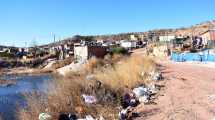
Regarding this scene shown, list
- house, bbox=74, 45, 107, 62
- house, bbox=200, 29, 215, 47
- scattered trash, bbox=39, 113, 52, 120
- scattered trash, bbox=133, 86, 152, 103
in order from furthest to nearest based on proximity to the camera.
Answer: house, bbox=74, 45, 107, 62, house, bbox=200, 29, 215, 47, scattered trash, bbox=133, 86, 152, 103, scattered trash, bbox=39, 113, 52, 120

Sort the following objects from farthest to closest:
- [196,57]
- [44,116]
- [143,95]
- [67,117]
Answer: [196,57]
[143,95]
[67,117]
[44,116]

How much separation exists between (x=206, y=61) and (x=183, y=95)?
1243 inches

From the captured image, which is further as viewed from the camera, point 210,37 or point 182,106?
point 210,37

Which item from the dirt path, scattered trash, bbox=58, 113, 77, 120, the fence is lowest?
the fence

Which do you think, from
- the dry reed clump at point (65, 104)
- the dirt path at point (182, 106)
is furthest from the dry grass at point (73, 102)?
the dirt path at point (182, 106)

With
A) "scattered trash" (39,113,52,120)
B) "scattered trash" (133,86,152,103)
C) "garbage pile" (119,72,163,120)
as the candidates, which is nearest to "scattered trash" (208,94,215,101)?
"garbage pile" (119,72,163,120)

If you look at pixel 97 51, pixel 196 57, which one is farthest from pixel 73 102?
pixel 97 51

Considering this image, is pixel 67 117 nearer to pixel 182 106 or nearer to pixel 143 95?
pixel 182 106

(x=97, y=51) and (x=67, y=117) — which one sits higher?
(x=67, y=117)

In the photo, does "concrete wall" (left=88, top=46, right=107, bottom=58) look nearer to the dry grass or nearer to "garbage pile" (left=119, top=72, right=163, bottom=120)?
the dry grass

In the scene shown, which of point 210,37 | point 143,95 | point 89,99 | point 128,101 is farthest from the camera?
point 210,37

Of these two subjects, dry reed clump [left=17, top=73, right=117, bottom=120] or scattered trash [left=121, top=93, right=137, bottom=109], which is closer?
dry reed clump [left=17, top=73, right=117, bottom=120]

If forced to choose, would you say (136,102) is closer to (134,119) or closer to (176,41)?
(134,119)

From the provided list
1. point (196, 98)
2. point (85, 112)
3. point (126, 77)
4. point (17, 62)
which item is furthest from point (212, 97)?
point (17, 62)
